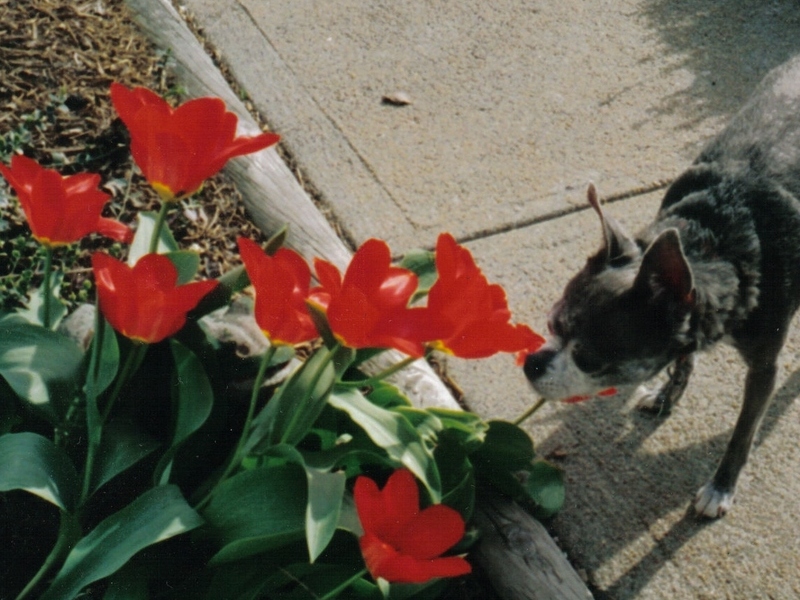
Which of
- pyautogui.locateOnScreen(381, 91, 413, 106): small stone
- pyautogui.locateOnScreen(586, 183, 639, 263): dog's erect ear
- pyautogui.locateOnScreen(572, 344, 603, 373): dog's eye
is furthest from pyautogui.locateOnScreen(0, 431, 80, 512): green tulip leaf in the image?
pyautogui.locateOnScreen(381, 91, 413, 106): small stone

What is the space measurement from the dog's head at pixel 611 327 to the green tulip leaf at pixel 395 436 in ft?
2.59

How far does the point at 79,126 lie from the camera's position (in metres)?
3.61

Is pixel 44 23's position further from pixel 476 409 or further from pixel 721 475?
pixel 721 475

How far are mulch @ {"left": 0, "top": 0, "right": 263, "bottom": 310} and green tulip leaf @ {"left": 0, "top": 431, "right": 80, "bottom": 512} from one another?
3.22 feet

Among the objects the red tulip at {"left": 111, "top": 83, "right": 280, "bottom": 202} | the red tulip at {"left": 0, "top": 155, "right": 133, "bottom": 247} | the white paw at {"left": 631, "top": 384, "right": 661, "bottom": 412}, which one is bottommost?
the white paw at {"left": 631, "top": 384, "right": 661, "bottom": 412}

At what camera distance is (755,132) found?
3369 millimetres

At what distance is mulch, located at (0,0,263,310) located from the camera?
10.5 feet

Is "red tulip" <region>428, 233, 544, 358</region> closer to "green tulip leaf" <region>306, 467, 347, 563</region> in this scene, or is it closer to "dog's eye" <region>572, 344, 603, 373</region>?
"green tulip leaf" <region>306, 467, 347, 563</region>

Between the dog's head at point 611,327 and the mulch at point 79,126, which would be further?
the mulch at point 79,126

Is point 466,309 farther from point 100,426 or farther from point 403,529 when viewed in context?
point 100,426

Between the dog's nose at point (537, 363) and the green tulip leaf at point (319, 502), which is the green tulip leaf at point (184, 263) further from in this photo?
the dog's nose at point (537, 363)

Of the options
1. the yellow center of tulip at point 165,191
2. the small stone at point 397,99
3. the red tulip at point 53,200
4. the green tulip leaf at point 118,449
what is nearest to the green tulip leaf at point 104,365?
the green tulip leaf at point 118,449

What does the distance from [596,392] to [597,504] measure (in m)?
0.42

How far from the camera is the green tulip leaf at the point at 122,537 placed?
1895mm
